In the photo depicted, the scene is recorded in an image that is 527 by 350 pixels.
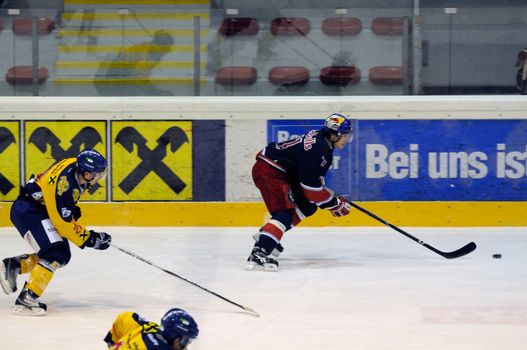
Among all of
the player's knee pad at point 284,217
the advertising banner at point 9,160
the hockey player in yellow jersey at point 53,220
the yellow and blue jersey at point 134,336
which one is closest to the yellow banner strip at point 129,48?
the advertising banner at point 9,160

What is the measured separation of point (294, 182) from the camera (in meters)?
7.69

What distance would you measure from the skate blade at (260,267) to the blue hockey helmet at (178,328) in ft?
11.2

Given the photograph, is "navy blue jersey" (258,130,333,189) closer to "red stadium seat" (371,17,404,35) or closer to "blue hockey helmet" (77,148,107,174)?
"blue hockey helmet" (77,148,107,174)

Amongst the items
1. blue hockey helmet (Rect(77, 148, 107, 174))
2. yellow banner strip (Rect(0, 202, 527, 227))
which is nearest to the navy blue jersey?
yellow banner strip (Rect(0, 202, 527, 227))

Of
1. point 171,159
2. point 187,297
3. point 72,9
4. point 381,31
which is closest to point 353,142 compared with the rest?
point 381,31

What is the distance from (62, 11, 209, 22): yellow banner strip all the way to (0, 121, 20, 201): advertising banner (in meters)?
1.03

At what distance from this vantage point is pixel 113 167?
927cm

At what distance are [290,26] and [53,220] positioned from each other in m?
4.01

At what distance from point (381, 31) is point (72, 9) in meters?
2.61

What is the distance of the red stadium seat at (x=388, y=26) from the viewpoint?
9289mm

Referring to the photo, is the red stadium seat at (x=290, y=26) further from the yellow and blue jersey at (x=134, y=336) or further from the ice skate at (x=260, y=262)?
the yellow and blue jersey at (x=134, y=336)

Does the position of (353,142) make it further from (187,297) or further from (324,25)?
(187,297)

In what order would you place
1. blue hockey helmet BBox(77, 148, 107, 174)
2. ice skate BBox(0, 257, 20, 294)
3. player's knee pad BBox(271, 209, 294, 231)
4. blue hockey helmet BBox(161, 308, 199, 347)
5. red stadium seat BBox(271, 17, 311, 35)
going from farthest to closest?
red stadium seat BBox(271, 17, 311, 35) → player's knee pad BBox(271, 209, 294, 231) → ice skate BBox(0, 257, 20, 294) → blue hockey helmet BBox(77, 148, 107, 174) → blue hockey helmet BBox(161, 308, 199, 347)

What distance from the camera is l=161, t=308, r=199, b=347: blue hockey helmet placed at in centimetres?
394
